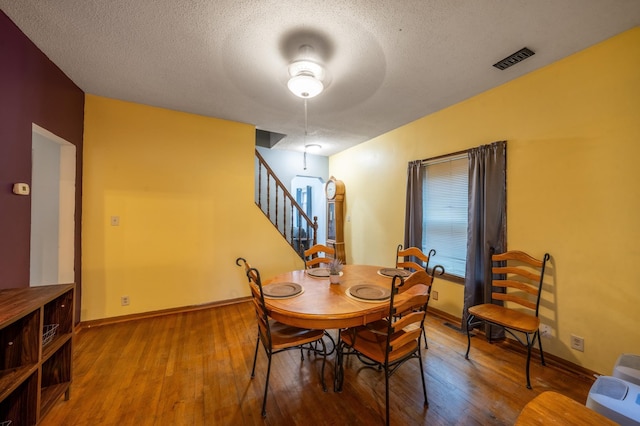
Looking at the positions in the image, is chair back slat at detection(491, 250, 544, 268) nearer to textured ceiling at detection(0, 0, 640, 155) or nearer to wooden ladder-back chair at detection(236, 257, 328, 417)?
textured ceiling at detection(0, 0, 640, 155)

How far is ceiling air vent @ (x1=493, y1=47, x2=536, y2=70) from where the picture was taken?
1.97 metres

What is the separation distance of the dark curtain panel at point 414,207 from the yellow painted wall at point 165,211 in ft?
6.70

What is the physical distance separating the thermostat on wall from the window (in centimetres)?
402

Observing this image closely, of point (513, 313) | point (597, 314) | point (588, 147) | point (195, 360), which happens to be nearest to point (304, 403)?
point (195, 360)

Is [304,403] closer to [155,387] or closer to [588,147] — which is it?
[155,387]

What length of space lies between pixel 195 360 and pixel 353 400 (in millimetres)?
1430

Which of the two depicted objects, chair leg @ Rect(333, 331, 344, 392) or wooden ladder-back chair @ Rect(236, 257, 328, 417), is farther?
chair leg @ Rect(333, 331, 344, 392)

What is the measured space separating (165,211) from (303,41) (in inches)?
103

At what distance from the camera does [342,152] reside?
516cm

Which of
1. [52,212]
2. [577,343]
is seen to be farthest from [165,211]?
[577,343]

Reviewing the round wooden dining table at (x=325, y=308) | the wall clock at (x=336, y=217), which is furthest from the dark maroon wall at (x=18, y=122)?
the wall clock at (x=336, y=217)

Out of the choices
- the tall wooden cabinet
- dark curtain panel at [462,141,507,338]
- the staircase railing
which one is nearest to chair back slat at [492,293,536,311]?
dark curtain panel at [462,141,507,338]

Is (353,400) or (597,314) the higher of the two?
(597,314)

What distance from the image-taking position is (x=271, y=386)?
1.84 metres
